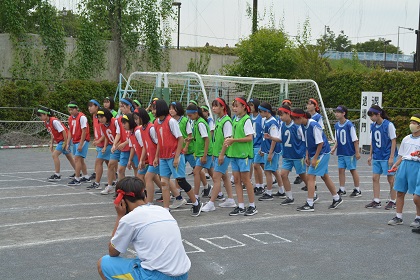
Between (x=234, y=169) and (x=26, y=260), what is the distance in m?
4.34

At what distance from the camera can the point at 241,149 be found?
419 inches

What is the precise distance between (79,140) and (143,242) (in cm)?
991

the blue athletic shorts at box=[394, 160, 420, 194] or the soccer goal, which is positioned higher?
the soccer goal

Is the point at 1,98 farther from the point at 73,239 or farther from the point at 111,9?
the point at 73,239

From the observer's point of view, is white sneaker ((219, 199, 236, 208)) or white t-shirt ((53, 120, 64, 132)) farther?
white t-shirt ((53, 120, 64, 132))

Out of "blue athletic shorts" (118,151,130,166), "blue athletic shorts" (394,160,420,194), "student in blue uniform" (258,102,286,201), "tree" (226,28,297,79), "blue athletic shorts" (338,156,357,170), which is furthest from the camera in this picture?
"tree" (226,28,297,79)

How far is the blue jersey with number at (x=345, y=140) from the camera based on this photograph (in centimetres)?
1304

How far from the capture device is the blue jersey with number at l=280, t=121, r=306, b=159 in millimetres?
12023

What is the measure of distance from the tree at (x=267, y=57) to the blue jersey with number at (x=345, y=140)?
61.5 ft

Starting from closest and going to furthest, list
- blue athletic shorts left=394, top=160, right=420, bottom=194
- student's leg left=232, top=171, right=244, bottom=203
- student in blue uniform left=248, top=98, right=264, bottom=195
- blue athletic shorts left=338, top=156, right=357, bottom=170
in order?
blue athletic shorts left=394, top=160, right=420, bottom=194 → student's leg left=232, top=171, right=244, bottom=203 → blue athletic shorts left=338, top=156, right=357, bottom=170 → student in blue uniform left=248, top=98, right=264, bottom=195

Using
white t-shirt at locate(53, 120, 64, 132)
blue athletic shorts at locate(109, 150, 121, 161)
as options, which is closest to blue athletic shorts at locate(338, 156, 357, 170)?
blue athletic shorts at locate(109, 150, 121, 161)

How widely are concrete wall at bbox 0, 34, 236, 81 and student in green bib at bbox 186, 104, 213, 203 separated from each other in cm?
1768

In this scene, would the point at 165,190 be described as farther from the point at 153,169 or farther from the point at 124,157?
the point at 124,157

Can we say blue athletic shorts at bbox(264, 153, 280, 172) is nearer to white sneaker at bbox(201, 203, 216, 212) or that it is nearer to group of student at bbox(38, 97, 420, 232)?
group of student at bbox(38, 97, 420, 232)
